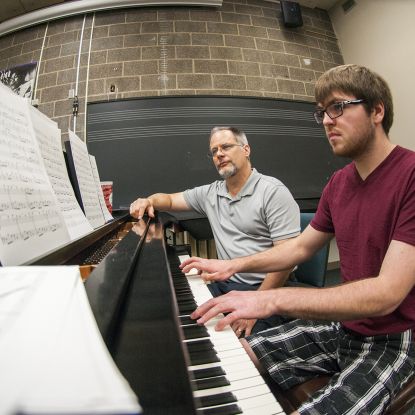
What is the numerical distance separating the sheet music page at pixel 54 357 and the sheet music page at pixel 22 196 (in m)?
0.30

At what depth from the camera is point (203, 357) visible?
2.06ft

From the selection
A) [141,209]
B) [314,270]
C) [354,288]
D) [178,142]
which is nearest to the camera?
[354,288]

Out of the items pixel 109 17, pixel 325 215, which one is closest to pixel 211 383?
pixel 325 215

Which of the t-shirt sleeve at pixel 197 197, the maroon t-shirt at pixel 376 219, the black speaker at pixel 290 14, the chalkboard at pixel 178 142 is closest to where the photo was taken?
the maroon t-shirt at pixel 376 219

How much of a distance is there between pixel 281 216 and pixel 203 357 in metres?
1.08

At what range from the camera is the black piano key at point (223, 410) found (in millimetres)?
482

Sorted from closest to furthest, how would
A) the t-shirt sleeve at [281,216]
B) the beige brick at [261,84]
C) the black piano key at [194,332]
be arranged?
the black piano key at [194,332] → the t-shirt sleeve at [281,216] → the beige brick at [261,84]

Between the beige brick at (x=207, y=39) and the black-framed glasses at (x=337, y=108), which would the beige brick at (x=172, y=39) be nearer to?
Answer: the beige brick at (x=207, y=39)

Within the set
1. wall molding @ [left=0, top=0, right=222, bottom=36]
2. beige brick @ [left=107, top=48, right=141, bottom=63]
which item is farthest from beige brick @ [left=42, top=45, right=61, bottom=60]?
beige brick @ [left=107, top=48, right=141, bottom=63]

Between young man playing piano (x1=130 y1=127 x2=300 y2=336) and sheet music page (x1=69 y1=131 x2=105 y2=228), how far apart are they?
1.61 ft

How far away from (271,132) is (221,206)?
1.82 m

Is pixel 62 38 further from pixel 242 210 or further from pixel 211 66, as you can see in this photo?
pixel 242 210

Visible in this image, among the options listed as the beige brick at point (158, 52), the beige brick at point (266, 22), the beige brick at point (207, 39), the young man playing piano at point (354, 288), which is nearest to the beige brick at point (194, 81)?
the beige brick at point (158, 52)

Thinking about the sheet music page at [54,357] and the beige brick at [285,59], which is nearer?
the sheet music page at [54,357]
